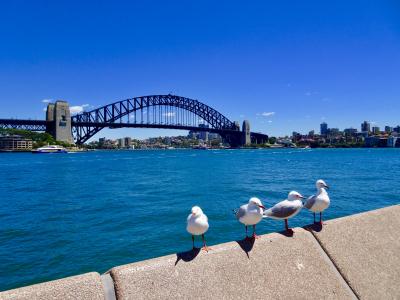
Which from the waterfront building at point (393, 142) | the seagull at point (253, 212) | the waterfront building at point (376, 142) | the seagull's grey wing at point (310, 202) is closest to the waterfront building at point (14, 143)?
the seagull's grey wing at point (310, 202)

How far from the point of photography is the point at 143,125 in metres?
90.5

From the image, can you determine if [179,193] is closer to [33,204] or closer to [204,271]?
[33,204]

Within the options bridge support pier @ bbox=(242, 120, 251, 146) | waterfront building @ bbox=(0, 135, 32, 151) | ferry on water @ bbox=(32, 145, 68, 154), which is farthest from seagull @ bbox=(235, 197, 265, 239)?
bridge support pier @ bbox=(242, 120, 251, 146)

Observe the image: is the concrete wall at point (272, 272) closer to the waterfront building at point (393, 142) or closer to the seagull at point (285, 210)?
the seagull at point (285, 210)

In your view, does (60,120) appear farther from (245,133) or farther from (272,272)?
(272,272)

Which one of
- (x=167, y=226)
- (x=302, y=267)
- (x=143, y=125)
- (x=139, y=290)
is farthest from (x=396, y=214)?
(x=143, y=125)

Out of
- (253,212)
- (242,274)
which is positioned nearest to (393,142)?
(253,212)

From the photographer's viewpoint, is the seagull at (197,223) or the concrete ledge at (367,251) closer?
the concrete ledge at (367,251)

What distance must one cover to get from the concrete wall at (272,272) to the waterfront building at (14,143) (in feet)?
387

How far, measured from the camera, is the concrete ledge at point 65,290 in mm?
1672

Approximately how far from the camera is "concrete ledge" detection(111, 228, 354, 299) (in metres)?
1.91

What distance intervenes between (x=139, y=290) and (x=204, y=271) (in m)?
0.42

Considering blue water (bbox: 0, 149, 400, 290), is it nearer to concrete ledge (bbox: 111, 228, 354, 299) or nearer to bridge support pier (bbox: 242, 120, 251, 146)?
concrete ledge (bbox: 111, 228, 354, 299)

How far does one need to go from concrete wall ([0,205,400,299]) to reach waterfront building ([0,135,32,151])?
118055 mm
